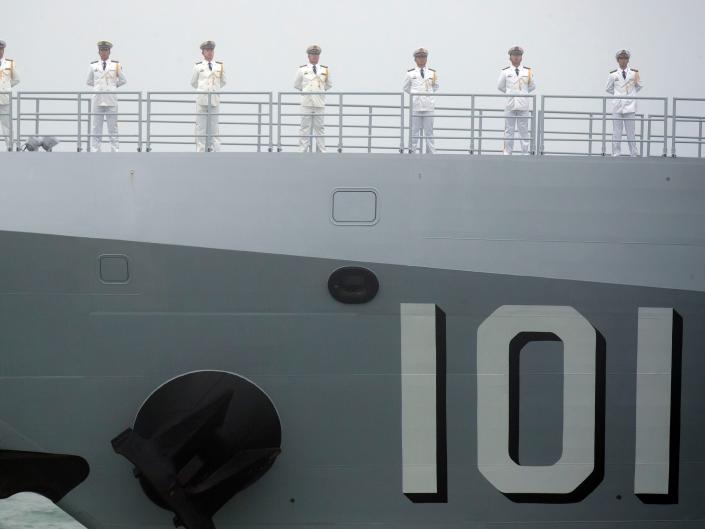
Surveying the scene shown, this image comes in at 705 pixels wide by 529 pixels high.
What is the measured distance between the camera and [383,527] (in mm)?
7105

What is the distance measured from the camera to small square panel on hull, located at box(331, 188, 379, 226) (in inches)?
285

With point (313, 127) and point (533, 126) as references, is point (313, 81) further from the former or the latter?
point (533, 126)

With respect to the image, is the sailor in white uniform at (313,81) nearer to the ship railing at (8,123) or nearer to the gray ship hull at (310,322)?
the gray ship hull at (310,322)

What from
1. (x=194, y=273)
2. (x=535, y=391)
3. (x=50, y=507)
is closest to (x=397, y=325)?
(x=535, y=391)

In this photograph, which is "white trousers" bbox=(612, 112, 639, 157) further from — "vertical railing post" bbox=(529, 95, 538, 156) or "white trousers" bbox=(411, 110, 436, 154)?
"white trousers" bbox=(411, 110, 436, 154)

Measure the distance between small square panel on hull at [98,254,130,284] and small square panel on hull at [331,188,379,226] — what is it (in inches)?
66.3

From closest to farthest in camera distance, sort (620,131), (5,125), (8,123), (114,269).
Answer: (114,269) < (8,123) < (5,125) < (620,131)

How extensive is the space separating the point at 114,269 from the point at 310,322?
160cm

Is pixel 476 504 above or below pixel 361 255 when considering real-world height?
below

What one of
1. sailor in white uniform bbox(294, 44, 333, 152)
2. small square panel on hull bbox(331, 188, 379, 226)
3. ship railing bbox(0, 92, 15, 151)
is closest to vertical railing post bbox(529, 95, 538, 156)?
small square panel on hull bbox(331, 188, 379, 226)

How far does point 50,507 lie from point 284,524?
286 centimetres

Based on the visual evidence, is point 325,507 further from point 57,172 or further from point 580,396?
point 57,172

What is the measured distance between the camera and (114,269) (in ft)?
23.3

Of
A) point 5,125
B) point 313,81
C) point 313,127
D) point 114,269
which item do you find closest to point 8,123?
point 5,125
